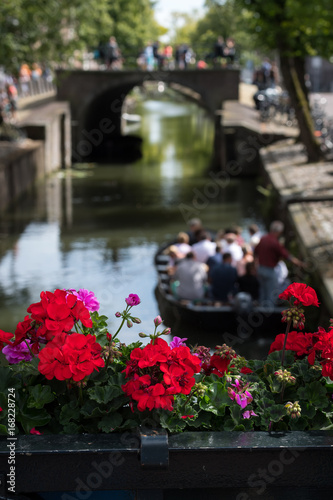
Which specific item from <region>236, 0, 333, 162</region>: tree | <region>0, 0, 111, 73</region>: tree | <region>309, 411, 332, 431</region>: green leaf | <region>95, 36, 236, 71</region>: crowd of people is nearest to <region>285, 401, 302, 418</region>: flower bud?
<region>309, 411, 332, 431</region>: green leaf

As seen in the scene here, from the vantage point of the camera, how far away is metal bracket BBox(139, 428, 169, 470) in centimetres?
234

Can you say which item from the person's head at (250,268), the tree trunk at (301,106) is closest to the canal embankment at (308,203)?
the tree trunk at (301,106)

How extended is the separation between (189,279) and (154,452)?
993cm

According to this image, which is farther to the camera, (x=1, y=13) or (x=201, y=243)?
(x=1, y=13)

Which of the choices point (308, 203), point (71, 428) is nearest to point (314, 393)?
point (71, 428)

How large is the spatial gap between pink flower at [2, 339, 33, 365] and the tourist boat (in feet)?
28.6

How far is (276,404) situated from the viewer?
8.89 ft

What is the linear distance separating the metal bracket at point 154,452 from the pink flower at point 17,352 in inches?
23.8

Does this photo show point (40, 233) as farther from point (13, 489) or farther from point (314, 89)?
point (314, 89)

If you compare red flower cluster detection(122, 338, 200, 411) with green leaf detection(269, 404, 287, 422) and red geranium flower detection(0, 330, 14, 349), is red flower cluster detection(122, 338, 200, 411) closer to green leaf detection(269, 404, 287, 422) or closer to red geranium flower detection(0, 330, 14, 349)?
green leaf detection(269, 404, 287, 422)

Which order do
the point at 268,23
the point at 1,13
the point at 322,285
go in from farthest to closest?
the point at 268,23 → the point at 1,13 → the point at 322,285

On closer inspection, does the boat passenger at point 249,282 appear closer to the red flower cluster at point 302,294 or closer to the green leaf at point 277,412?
the red flower cluster at point 302,294

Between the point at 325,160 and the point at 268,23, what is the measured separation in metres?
3.93

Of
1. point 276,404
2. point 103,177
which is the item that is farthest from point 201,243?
point 103,177
